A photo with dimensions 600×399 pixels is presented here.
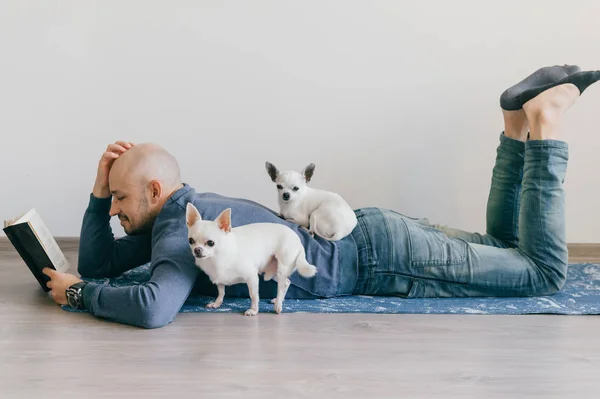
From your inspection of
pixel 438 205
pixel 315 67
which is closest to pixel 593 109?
pixel 438 205

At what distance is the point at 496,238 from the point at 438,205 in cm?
58

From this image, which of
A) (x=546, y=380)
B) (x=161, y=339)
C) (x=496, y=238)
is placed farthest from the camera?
(x=496, y=238)

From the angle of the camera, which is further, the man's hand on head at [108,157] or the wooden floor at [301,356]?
the man's hand on head at [108,157]

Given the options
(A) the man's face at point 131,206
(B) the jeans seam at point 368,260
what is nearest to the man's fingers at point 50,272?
(A) the man's face at point 131,206

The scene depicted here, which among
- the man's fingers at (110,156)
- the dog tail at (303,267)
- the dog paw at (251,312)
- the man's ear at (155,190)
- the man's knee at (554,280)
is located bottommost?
the dog paw at (251,312)

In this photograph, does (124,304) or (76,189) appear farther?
(76,189)

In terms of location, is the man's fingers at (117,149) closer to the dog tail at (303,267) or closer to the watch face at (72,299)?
the watch face at (72,299)

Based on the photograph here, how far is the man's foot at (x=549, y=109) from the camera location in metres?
2.27

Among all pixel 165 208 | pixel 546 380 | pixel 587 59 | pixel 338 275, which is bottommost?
pixel 546 380

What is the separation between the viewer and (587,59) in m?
3.05

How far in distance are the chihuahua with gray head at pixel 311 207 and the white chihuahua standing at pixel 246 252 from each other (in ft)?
0.49

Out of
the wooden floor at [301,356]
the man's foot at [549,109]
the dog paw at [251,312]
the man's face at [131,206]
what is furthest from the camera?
the man's foot at [549,109]

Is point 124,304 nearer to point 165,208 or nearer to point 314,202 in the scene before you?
point 165,208

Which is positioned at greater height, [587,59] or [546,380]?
[587,59]
